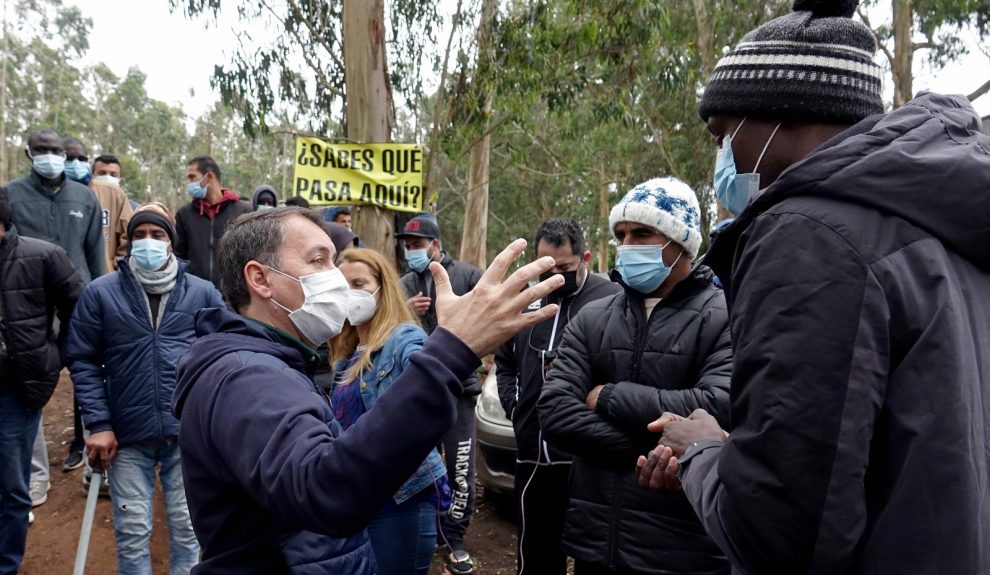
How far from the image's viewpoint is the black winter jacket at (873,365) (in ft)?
3.74

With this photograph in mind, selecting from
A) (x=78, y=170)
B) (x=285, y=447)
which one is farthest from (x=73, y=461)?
(x=285, y=447)

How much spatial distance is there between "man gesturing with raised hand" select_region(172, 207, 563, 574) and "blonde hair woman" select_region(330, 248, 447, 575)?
0.87 m

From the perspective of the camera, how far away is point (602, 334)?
2.81 meters

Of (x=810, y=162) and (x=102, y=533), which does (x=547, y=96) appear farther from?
(x=810, y=162)

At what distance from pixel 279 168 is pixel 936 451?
1879 inches

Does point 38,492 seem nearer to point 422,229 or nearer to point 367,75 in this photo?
point 422,229

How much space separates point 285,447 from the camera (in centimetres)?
146

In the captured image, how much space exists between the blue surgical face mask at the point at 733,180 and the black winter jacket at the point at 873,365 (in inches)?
12.9

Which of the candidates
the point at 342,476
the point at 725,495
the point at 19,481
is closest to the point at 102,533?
the point at 19,481

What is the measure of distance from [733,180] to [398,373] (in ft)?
5.75

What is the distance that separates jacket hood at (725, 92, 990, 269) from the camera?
1173 millimetres

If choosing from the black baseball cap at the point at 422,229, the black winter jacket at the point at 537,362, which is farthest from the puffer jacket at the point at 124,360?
the black baseball cap at the point at 422,229

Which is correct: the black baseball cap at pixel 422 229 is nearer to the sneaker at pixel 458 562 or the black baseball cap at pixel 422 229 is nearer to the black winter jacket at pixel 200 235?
the black winter jacket at pixel 200 235

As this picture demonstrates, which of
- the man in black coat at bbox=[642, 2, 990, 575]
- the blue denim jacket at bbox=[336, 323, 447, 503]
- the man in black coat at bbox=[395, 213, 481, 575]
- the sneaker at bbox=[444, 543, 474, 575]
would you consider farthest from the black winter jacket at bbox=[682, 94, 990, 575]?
the sneaker at bbox=[444, 543, 474, 575]
